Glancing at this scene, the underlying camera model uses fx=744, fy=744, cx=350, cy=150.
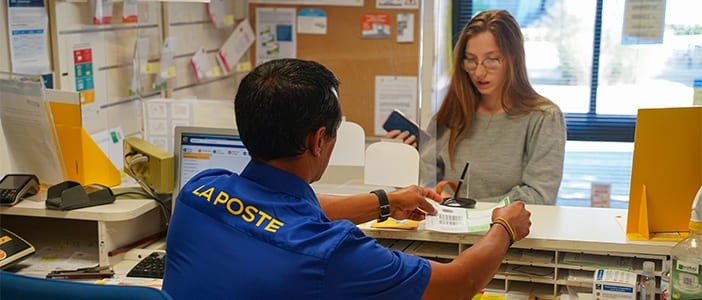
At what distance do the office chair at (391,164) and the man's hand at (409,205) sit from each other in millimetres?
270

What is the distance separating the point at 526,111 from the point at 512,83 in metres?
0.13

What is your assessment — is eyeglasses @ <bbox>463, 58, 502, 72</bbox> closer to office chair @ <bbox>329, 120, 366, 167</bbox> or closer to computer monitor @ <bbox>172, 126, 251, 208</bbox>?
office chair @ <bbox>329, 120, 366, 167</bbox>

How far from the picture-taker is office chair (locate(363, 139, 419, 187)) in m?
2.34

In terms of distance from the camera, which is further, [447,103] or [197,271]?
[447,103]

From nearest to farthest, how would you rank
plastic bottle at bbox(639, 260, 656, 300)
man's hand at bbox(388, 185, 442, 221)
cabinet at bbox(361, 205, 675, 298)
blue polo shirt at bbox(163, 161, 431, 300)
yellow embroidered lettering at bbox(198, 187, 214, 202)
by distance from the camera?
1. blue polo shirt at bbox(163, 161, 431, 300)
2. yellow embroidered lettering at bbox(198, 187, 214, 202)
3. plastic bottle at bbox(639, 260, 656, 300)
4. cabinet at bbox(361, 205, 675, 298)
5. man's hand at bbox(388, 185, 442, 221)

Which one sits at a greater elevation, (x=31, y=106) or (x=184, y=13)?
(x=184, y=13)

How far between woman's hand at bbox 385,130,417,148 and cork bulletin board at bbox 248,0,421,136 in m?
0.08

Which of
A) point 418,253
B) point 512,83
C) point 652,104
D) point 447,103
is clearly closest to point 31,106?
point 418,253

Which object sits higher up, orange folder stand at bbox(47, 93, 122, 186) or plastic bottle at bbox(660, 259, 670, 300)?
orange folder stand at bbox(47, 93, 122, 186)

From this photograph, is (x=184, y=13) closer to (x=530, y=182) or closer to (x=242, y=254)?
(x=530, y=182)

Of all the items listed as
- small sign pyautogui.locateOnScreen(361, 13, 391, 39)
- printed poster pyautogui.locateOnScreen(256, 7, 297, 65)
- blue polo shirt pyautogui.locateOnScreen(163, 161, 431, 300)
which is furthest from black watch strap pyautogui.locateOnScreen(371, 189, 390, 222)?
printed poster pyautogui.locateOnScreen(256, 7, 297, 65)

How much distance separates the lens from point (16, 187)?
2.28 meters

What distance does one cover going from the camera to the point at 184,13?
3.69 meters

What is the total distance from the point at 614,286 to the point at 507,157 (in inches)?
42.3
